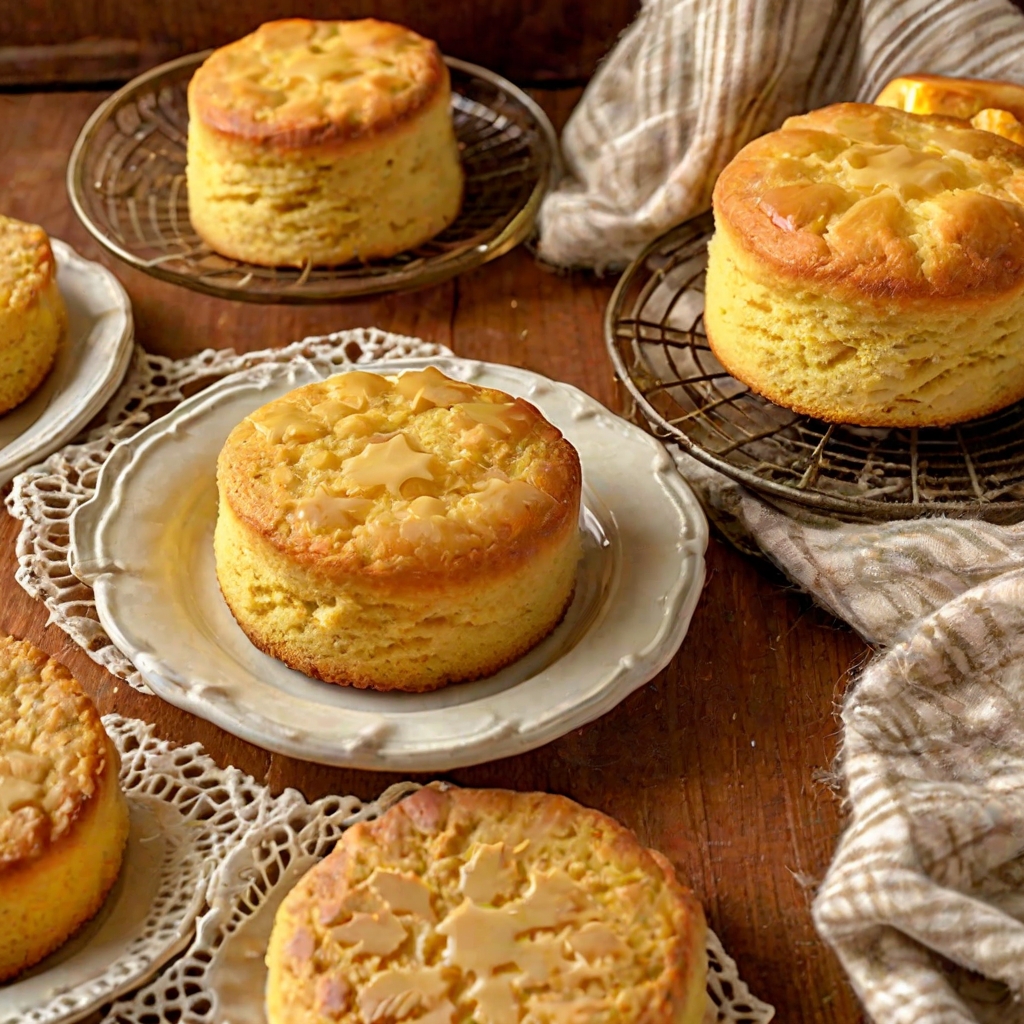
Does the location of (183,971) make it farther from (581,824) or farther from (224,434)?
(224,434)

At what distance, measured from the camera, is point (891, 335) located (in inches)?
75.8

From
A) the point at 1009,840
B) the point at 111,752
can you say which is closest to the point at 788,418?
the point at 1009,840

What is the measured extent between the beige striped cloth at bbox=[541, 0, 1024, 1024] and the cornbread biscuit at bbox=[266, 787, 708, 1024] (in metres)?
0.22

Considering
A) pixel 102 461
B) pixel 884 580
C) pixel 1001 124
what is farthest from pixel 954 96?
pixel 102 461

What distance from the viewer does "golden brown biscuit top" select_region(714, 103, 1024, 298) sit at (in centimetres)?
189

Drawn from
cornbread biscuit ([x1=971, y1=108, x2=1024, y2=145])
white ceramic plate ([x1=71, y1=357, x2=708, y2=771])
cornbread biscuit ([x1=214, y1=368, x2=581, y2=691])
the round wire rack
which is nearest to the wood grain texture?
the round wire rack

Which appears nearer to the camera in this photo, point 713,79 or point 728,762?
point 728,762

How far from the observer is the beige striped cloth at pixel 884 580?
145cm

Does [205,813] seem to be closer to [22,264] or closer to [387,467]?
[387,467]

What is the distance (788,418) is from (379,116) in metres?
0.91

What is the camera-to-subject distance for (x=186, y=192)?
2762 mm

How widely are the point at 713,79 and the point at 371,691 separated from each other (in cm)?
138

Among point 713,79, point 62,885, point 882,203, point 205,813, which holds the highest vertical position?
point 882,203

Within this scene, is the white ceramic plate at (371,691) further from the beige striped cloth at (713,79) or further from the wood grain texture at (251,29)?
the wood grain texture at (251,29)
